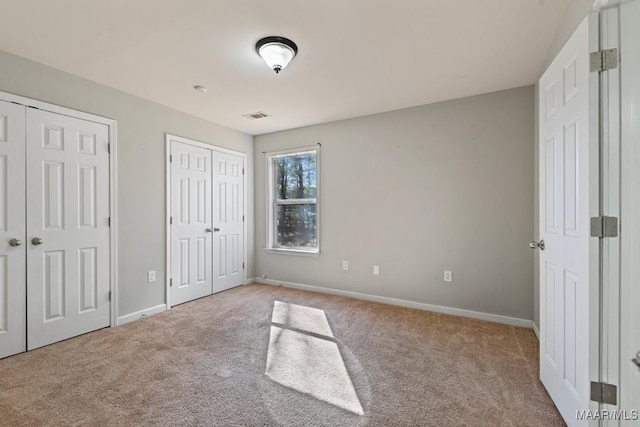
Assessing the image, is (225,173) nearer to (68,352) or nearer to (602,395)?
(68,352)

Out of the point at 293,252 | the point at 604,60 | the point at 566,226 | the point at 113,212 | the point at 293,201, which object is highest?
the point at 604,60

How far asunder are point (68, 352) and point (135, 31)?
267 cm

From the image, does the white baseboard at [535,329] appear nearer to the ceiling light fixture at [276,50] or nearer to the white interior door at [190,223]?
the ceiling light fixture at [276,50]

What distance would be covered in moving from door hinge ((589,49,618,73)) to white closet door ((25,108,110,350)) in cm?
390

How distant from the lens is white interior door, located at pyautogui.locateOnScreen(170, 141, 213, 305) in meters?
3.76

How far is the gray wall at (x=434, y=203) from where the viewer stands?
123 inches

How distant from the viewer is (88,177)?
2916 mm

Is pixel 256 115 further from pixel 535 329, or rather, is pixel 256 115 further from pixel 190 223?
pixel 535 329

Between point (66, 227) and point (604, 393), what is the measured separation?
402 cm

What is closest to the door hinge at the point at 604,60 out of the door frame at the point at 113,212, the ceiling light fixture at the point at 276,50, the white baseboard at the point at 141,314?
the ceiling light fixture at the point at 276,50

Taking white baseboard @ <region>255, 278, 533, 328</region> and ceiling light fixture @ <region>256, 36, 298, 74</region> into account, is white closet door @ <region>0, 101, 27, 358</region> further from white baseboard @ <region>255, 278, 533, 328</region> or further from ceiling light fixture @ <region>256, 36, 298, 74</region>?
white baseboard @ <region>255, 278, 533, 328</region>

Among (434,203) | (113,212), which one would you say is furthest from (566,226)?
(113,212)

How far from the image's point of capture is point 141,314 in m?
3.36

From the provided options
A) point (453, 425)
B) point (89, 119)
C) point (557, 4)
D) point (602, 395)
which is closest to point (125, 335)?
point (89, 119)
